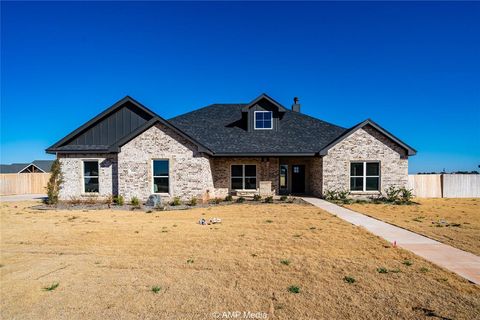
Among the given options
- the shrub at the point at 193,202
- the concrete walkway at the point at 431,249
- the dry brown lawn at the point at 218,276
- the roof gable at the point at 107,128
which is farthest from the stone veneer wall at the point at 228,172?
the dry brown lawn at the point at 218,276

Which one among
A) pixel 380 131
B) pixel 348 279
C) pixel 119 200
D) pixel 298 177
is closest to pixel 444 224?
pixel 348 279

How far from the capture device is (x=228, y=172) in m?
17.7

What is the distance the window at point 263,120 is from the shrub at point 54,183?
1302cm

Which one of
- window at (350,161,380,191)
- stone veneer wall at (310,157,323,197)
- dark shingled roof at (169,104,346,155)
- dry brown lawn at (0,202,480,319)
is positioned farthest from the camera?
dark shingled roof at (169,104,346,155)

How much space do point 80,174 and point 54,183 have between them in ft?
4.97

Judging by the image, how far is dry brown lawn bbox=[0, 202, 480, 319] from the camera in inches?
149

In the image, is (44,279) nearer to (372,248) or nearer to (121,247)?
(121,247)

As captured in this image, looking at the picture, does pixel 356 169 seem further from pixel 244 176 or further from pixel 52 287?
pixel 52 287

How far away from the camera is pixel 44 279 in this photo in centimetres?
486

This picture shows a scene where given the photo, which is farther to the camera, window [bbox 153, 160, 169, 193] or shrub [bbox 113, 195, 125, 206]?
→ window [bbox 153, 160, 169, 193]

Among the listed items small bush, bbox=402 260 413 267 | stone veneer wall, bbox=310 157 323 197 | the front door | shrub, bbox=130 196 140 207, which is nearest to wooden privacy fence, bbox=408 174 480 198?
stone veneer wall, bbox=310 157 323 197

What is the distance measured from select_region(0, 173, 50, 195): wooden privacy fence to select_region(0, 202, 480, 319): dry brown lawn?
1999 centimetres

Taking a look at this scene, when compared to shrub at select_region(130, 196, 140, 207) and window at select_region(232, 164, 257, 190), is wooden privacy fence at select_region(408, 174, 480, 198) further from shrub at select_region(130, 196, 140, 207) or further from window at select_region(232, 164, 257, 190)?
shrub at select_region(130, 196, 140, 207)

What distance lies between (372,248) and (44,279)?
7079mm
